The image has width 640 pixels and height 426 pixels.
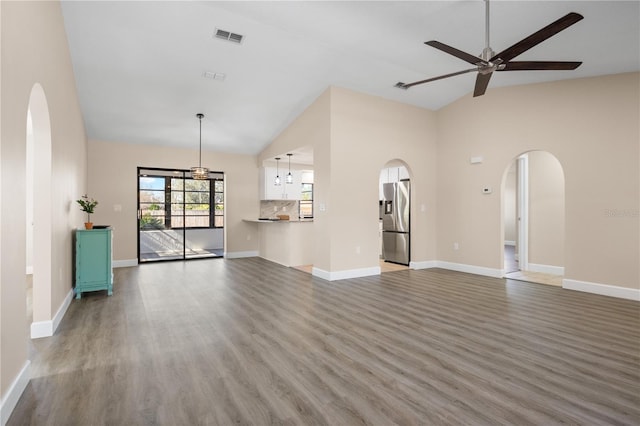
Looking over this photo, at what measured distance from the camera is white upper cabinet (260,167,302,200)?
8.45 metres

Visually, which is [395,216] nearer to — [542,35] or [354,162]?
[354,162]

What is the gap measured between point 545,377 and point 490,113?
16.4ft

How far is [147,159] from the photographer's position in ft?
24.6

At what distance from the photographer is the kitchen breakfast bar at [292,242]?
23.1 feet

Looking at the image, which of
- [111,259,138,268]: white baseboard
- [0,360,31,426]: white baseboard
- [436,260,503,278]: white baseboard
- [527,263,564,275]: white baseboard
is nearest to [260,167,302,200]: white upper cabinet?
[111,259,138,268]: white baseboard

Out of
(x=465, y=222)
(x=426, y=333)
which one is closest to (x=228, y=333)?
(x=426, y=333)

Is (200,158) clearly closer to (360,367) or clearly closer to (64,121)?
(64,121)

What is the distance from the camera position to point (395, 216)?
23.8 ft

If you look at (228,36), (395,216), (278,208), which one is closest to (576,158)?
(395,216)

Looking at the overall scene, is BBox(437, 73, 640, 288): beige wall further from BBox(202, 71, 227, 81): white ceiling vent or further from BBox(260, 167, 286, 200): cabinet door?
BBox(202, 71, 227, 81): white ceiling vent

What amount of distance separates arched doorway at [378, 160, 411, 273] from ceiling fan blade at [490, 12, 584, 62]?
370 cm

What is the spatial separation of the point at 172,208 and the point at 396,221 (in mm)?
5390

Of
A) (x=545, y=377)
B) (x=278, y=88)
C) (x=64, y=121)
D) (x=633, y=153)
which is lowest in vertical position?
(x=545, y=377)

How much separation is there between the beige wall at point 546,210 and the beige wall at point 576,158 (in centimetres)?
116
